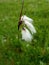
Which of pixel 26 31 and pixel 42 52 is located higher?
pixel 26 31

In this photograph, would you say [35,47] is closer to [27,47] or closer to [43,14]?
[27,47]

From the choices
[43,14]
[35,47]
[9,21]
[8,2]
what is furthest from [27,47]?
[8,2]

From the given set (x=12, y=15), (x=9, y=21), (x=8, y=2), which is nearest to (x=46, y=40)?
(x=9, y=21)

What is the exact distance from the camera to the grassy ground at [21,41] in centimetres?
365

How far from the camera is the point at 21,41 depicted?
13.7 ft

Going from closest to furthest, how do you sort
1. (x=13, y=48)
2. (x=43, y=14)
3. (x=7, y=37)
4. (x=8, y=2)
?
(x=13, y=48) < (x=7, y=37) < (x=43, y=14) < (x=8, y=2)

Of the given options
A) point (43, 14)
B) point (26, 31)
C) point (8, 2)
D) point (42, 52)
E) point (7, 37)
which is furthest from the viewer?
point (8, 2)

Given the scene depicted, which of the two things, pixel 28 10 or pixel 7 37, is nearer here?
pixel 7 37

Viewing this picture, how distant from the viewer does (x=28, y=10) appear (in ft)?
20.4

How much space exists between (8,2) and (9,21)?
62.9 inches

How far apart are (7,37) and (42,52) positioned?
0.99m

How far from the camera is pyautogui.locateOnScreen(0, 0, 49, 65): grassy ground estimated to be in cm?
365

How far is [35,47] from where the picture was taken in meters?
4.00

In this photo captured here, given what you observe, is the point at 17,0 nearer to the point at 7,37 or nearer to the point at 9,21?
the point at 9,21
